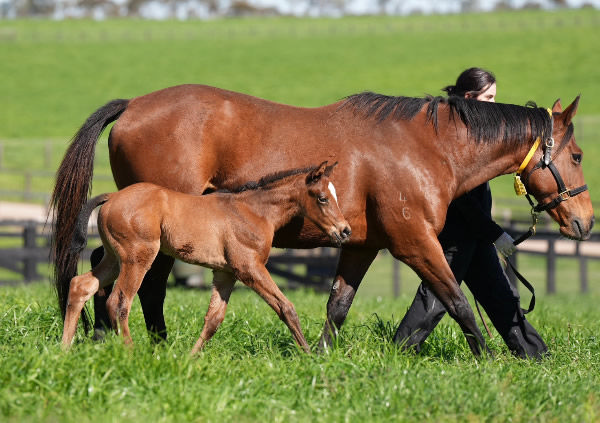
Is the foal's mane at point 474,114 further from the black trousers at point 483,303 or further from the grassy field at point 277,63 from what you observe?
the grassy field at point 277,63

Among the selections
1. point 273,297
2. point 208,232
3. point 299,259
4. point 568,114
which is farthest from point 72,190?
point 299,259

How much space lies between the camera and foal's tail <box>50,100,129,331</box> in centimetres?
527

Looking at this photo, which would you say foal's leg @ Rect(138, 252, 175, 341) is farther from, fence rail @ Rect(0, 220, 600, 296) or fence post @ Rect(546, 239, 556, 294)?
fence post @ Rect(546, 239, 556, 294)

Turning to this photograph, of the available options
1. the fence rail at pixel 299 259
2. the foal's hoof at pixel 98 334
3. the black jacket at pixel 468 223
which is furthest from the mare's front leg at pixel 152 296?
the fence rail at pixel 299 259

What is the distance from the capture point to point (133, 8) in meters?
96.4

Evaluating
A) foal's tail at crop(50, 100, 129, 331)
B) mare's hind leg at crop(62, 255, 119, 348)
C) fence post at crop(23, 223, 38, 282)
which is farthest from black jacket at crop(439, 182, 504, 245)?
fence post at crop(23, 223, 38, 282)

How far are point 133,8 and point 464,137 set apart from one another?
3806 inches

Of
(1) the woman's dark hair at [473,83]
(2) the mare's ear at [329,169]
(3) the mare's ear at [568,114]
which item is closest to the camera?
(2) the mare's ear at [329,169]

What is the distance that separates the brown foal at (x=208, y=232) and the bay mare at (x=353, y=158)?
0.22m

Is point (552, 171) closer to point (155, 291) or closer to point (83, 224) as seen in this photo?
point (155, 291)

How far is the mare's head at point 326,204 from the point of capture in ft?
16.1

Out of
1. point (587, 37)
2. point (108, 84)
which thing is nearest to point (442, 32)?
point (587, 37)

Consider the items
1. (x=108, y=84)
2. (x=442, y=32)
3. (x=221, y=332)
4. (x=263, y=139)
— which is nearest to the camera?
(x=263, y=139)

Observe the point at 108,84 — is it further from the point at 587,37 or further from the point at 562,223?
the point at 562,223
